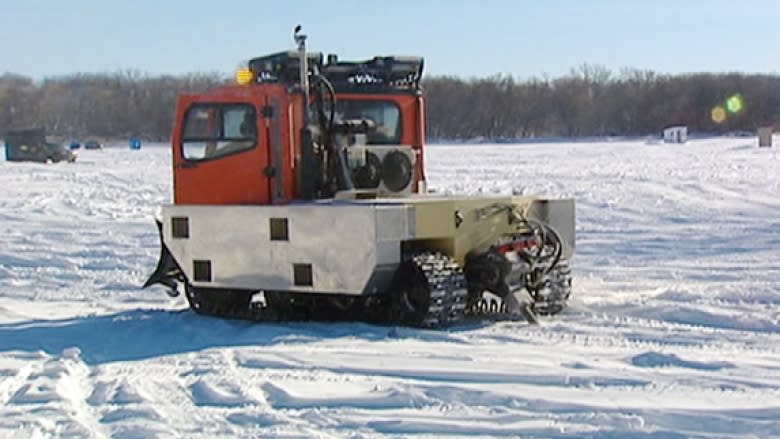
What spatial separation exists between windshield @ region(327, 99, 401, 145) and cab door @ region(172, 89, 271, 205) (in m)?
1.04

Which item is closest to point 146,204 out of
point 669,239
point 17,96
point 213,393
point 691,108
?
point 669,239

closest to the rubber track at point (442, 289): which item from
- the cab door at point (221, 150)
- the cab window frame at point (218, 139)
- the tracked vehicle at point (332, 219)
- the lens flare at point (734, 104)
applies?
the tracked vehicle at point (332, 219)

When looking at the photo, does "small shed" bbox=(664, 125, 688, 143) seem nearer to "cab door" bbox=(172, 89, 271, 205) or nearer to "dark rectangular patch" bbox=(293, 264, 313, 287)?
"cab door" bbox=(172, 89, 271, 205)

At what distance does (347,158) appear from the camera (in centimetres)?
1129

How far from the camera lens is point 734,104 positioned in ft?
378

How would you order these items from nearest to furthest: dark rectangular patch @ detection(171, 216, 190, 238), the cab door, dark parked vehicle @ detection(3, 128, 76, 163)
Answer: the cab door, dark rectangular patch @ detection(171, 216, 190, 238), dark parked vehicle @ detection(3, 128, 76, 163)

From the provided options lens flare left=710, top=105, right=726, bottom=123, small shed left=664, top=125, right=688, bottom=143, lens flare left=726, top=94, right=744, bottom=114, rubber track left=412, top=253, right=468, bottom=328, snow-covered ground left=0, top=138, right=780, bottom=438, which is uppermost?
lens flare left=726, top=94, right=744, bottom=114

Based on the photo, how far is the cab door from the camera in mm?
11062

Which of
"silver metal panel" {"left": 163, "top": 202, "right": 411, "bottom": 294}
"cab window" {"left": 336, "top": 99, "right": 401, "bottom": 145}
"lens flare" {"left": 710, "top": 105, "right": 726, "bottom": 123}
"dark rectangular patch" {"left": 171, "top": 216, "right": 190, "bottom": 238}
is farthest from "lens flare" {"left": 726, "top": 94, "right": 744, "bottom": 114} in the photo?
"silver metal panel" {"left": 163, "top": 202, "right": 411, "bottom": 294}

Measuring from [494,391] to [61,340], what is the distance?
14.1 feet

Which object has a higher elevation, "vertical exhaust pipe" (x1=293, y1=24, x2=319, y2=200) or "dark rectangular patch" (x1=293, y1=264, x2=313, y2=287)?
"vertical exhaust pipe" (x1=293, y1=24, x2=319, y2=200)

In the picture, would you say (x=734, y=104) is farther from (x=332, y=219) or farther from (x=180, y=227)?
(x=332, y=219)

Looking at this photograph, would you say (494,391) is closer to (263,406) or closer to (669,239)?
(263,406)

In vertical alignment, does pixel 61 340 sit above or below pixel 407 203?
below
